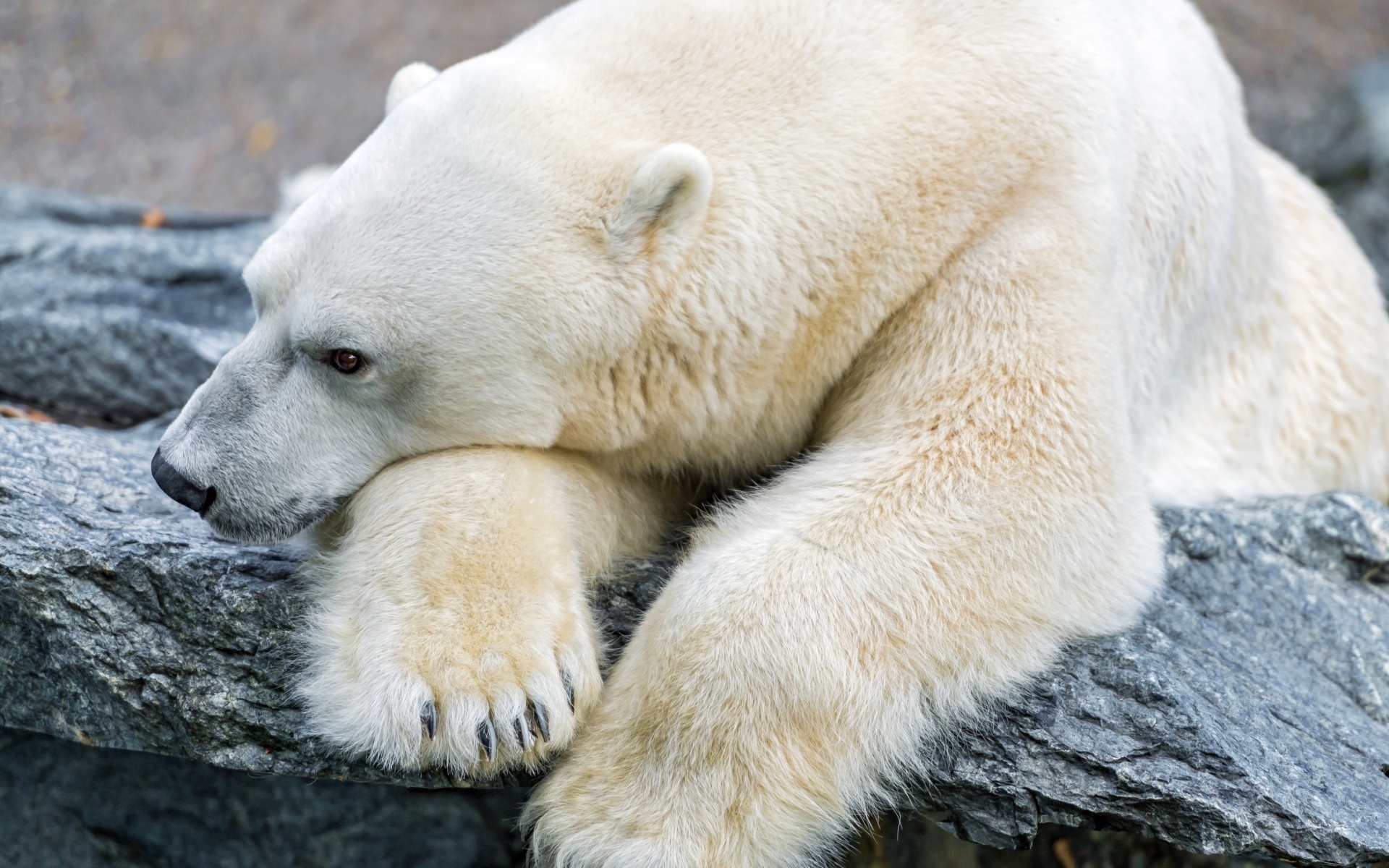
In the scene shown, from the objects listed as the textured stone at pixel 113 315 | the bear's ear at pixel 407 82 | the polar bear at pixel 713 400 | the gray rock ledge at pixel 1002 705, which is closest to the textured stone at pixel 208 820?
the gray rock ledge at pixel 1002 705

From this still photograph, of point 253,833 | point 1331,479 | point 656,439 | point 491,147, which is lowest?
point 253,833

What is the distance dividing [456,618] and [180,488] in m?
0.65

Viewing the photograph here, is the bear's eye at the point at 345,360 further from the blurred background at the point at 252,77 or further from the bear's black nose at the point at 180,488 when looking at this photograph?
the blurred background at the point at 252,77

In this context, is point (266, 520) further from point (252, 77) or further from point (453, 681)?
point (252, 77)

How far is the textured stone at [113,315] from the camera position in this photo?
3.71 m

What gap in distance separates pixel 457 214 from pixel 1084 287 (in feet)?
4.07

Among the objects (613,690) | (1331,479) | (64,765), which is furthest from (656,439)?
(1331,479)

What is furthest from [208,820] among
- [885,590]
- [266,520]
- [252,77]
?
[252,77]

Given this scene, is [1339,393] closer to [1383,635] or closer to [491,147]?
[1383,635]

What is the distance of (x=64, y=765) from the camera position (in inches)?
108

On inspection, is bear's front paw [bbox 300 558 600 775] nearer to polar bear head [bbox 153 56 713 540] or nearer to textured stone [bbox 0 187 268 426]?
polar bear head [bbox 153 56 713 540]

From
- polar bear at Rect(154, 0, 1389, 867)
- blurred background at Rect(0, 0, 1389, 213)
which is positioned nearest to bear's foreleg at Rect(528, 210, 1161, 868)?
polar bear at Rect(154, 0, 1389, 867)

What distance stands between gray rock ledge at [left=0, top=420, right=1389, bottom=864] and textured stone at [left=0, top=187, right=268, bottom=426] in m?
1.01

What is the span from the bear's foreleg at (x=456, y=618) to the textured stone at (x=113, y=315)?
1570mm
